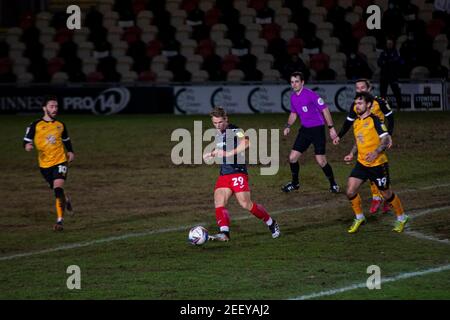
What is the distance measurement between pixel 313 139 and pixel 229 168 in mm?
4679

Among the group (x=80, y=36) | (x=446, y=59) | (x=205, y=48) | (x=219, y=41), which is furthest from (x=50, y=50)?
(x=446, y=59)

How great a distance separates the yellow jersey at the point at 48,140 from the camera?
15141 mm

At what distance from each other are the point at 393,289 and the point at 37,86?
22192mm

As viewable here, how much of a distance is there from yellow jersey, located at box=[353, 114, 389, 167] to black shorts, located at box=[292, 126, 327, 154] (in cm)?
368

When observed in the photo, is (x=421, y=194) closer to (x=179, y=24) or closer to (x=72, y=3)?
(x=179, y=24)

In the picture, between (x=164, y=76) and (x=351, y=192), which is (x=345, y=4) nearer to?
(x=164, y=76)

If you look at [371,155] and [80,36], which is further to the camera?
[80,36]

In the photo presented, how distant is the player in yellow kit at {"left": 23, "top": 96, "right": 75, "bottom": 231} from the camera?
15.0m

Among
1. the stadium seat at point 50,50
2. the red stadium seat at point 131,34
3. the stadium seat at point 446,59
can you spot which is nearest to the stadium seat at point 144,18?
the red stadium seat at point 131,34

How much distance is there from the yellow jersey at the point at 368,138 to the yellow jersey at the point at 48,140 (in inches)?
199

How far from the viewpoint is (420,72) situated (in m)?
30.0

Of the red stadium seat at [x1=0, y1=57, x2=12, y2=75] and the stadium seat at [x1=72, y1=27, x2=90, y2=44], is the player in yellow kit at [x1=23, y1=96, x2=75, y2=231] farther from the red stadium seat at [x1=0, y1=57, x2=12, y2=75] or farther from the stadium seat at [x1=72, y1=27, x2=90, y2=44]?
the stadium seat at [x1=72, y1=27, x2=90, y2=44]

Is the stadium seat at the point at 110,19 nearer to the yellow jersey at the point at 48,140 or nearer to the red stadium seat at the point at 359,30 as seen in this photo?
the red stadium seat at the point at 359,30
